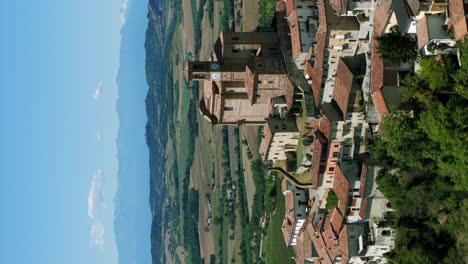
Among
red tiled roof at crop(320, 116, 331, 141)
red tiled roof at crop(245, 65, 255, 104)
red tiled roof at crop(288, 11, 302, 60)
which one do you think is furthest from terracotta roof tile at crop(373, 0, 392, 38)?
red tiled roof at crop(245, 65, 255, 104)

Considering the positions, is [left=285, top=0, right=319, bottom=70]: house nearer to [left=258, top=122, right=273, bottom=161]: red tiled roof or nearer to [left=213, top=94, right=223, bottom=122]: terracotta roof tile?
[left=258, top=122, right=273, bottom=161]: red tiled roof

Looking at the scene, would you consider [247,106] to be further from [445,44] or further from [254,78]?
[445,44]

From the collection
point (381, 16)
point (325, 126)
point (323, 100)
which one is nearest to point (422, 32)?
point (381, 16)

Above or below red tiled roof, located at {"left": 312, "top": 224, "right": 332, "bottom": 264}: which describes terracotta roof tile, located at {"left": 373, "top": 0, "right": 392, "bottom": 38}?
above

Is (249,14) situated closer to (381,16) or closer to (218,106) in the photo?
(218,106)

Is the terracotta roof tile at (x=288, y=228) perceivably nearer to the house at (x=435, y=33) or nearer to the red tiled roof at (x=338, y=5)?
the red tiled roof at (x=338, y=5)
